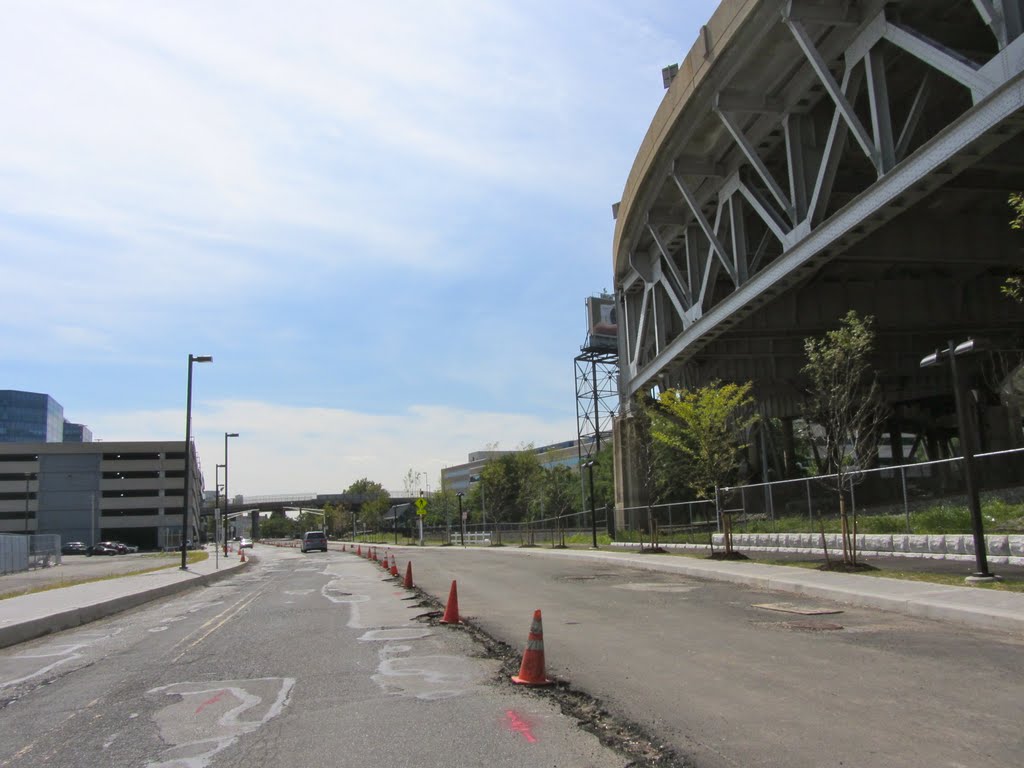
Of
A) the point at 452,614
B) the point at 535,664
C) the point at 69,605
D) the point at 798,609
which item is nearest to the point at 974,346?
the point at 798,609

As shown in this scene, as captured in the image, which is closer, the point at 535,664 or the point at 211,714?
the point at 211,714

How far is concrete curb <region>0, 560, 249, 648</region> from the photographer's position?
12.9m

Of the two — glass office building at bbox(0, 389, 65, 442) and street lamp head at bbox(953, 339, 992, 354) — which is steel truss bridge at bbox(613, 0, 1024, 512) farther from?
glass office building at bbox(0, 389, 65, 442)

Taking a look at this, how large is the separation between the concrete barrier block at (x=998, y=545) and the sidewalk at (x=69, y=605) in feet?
60.0

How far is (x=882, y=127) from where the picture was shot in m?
19.3

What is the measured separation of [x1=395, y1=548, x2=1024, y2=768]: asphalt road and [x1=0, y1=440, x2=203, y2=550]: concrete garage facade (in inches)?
4520

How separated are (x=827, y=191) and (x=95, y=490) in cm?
12359

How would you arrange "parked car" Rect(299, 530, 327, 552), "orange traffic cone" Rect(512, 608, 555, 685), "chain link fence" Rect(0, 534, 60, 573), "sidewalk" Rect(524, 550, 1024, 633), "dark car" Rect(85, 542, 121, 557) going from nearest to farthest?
"orange traffic cone" Rect(512, 608, 555, 685) → "sidewalk" Rect(524, 550, 1024, 633) → "chain link fence" Rect(0, 534, 60, 573) → "parked car" Rect(299, 530, 327, 552) → "dark car" Rect(85, 542, 121, 557)

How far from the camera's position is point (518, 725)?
6035 millimetres

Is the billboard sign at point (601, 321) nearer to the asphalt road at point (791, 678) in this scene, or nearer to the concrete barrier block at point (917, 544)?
the concrete barrier block at point (917, 544)

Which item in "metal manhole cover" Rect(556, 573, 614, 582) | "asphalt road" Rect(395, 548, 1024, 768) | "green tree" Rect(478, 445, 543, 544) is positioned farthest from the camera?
"green tree" Rect(478, 445, 543, 544)

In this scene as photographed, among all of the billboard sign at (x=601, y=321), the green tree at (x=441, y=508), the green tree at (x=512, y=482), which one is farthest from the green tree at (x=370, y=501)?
the billboard sign at (x=601, y=321)

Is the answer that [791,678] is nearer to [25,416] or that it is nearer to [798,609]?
[798,609]

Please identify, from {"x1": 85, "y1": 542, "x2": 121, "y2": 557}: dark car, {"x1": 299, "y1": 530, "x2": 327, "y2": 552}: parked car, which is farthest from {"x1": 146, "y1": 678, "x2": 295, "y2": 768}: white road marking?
{"x1": 85, "y1": 542, "x2": 121, "y2": 557}: dark car
